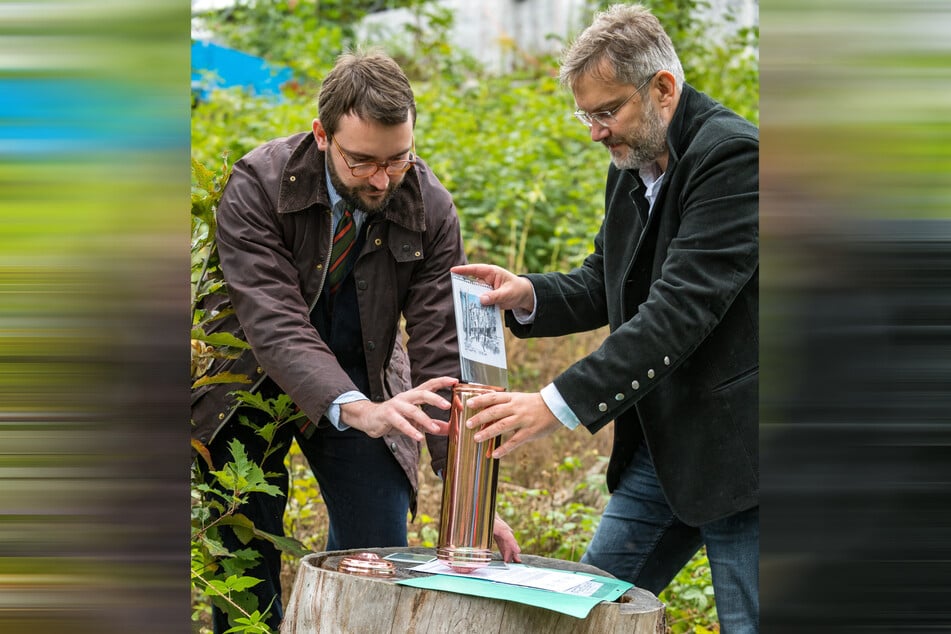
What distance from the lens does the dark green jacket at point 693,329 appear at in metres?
2.52

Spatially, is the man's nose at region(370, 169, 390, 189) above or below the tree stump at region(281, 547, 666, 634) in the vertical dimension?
above

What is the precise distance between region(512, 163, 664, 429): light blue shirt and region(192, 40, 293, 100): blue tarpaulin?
7.48m

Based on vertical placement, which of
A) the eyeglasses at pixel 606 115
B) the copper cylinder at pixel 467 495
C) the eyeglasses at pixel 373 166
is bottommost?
the copper cylinder at pixel 467 495

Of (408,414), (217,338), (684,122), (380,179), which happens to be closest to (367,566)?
(408,414)

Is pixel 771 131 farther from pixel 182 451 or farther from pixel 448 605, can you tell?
pixel 448 605

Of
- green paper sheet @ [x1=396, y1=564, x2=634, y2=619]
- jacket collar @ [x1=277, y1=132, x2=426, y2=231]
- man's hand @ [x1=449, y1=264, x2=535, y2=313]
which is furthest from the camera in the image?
jacket collar @ [x1=277, y1=132, x2=426, y2=231]

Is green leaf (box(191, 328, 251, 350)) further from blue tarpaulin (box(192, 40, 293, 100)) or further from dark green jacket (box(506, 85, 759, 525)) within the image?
blue tarpaulin (box(192, 40, 293, 100))

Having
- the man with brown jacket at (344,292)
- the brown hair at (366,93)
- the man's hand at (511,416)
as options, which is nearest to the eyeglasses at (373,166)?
the man with brown jacket at (344,292)

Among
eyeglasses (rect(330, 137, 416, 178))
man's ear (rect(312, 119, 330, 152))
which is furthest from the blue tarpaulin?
eyeglasses (rect(330, 137, 416, 178))

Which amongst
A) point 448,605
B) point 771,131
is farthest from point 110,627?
point 448,605

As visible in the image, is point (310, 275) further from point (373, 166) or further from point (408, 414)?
point (408, 414)

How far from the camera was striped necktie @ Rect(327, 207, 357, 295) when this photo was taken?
10.5ft

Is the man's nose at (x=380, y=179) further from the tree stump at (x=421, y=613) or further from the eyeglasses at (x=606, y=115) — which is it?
the tree stump at (x=421, y=613)

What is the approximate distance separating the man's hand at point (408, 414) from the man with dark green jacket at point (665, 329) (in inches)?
6.2
